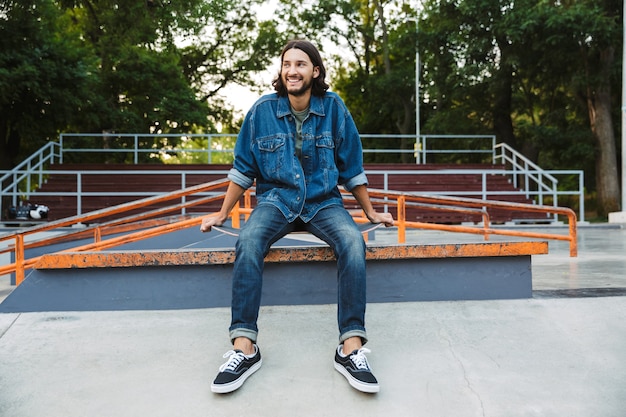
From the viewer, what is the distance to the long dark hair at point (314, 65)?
328 cm

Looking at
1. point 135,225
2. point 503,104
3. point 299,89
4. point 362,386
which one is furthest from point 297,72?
point 503,104

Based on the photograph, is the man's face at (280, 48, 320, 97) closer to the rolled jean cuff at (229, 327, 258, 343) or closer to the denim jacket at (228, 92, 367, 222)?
the denim jacket at (228, 92, 367, 222)

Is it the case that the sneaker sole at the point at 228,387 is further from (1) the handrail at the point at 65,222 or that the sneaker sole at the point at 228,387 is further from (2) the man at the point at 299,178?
(1) the handrail at the point at 65,222

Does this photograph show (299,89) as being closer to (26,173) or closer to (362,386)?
(362,386)

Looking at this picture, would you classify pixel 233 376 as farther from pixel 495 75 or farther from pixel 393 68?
pixel 393 68

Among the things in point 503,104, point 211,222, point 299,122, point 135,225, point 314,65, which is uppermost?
point 503,104

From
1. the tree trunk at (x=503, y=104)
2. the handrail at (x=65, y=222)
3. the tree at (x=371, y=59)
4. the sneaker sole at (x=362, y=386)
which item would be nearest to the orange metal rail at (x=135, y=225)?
the handrail at (x=65, y=222)

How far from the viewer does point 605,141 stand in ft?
66.8

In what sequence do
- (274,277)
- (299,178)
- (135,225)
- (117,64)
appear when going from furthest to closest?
(117,64), (135,225), (274,277), (299,178)

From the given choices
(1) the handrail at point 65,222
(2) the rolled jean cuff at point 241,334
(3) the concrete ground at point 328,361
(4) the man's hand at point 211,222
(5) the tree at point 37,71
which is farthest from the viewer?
(5) the tree at point 37,71

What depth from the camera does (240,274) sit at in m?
2.89

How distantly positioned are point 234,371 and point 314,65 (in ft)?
5.79

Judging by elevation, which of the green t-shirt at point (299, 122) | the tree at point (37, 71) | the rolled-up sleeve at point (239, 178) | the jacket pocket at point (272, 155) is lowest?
the rolled-up sleeve at point (239, 178)

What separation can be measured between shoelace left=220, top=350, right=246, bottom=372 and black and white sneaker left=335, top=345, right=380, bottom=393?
48 cm
